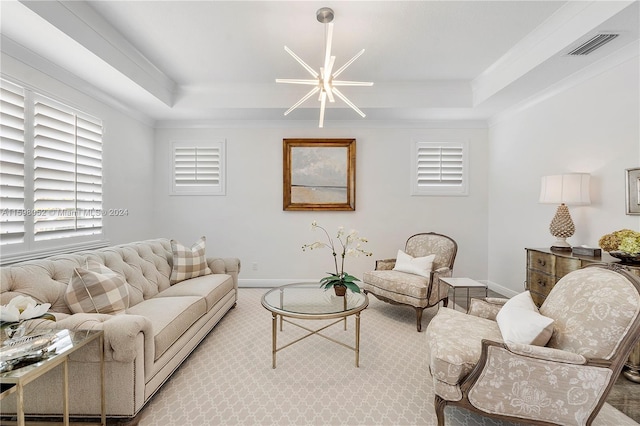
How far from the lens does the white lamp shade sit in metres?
2.83

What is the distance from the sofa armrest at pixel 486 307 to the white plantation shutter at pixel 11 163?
3886mm

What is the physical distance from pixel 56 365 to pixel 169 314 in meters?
0.78

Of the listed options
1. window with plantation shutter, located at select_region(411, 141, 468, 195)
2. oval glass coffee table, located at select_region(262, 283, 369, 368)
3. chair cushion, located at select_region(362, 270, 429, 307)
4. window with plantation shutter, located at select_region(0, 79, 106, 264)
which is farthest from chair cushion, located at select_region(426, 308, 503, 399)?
window with plantation shutter, located at select_region(0, 79, 106, 264)

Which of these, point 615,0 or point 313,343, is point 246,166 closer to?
point 313,343

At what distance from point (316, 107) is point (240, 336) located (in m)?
3.03

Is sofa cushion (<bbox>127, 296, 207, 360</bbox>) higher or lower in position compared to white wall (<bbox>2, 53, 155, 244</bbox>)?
lower

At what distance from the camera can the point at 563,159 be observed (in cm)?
329

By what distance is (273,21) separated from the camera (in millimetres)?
2639

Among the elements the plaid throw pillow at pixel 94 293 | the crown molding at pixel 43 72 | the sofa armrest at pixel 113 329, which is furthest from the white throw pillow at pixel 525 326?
the crown molding at pixel 43 72

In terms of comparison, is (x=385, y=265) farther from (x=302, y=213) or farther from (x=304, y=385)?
(x=304, y=385)

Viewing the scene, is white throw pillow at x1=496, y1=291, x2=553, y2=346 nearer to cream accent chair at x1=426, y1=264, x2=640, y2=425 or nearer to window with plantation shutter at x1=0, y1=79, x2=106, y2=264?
cream accent chair at x1=426, y1=264, x2=640, y2=425

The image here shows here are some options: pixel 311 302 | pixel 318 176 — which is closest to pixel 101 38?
pixel 318 176

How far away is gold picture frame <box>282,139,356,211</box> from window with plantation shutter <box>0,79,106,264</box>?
2.46m

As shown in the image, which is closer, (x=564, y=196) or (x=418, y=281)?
(x=564, y=196)
